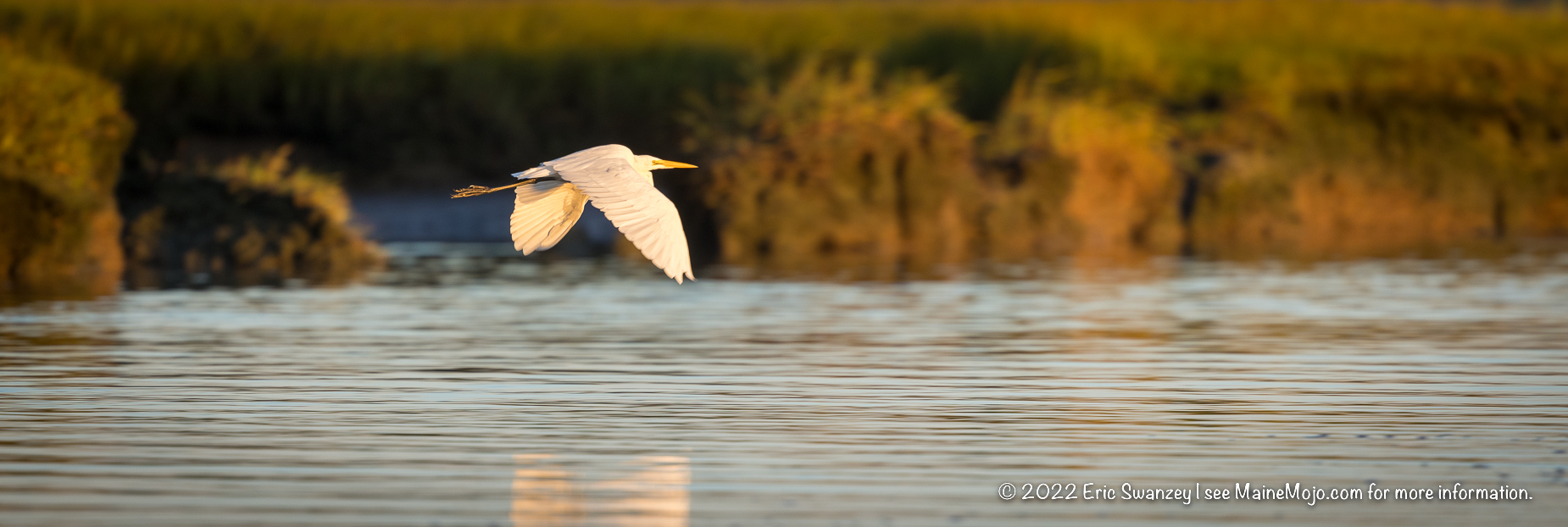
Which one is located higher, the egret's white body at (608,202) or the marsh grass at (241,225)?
the egret's white body at (608,202)

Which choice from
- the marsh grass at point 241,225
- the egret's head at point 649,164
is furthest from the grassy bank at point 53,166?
the egret's head at point 649,164

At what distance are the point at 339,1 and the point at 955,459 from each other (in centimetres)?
3692

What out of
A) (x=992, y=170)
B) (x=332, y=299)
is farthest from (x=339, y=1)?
(x=332, y=299)

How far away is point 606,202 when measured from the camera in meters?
9.20

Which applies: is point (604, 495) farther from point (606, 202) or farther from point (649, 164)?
point (649, 164)

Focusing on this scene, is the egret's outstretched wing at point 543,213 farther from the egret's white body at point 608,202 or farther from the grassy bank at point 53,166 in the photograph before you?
the grassy bank at point 53,166

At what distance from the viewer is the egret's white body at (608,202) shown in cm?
881

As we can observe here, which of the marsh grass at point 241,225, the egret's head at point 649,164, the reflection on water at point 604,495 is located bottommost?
the marsh grass at point 241,225

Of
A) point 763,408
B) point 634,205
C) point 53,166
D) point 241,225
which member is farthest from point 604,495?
point 241,225

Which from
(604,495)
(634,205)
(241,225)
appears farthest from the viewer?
(241,225)

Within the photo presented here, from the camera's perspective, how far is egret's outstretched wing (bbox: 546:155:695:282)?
28.7ft

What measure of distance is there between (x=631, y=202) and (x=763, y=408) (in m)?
1.19

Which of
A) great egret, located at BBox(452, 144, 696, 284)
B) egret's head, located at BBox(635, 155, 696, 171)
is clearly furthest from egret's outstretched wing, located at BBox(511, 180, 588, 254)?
egret's head, located at BBox(635, 155, 696, 171)

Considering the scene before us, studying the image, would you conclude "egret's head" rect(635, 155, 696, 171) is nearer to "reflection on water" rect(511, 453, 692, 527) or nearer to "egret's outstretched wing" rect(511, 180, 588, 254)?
"egret's outstretched wing" rect(511, 180, 588, 254)
